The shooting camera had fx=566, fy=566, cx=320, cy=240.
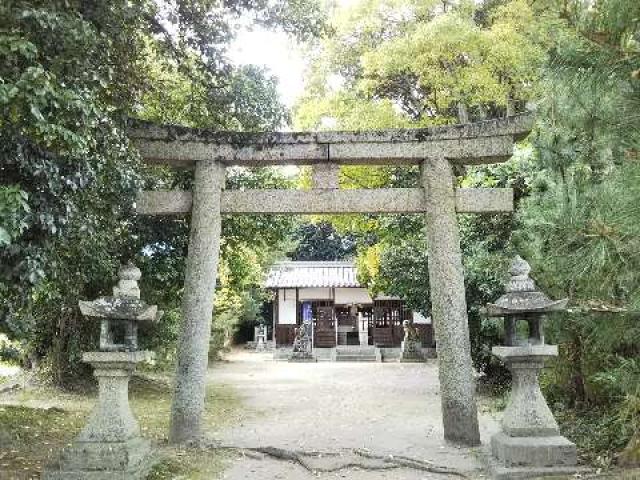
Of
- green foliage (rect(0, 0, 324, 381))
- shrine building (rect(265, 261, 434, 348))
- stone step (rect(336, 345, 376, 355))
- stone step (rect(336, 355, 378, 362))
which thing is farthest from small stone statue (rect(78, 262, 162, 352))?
shrine building (rect(265, 261, 434, 348))

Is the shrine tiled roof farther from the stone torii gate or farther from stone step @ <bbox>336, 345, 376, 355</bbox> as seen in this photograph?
the stone torii gate

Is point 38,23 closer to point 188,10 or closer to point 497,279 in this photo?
point 188,10

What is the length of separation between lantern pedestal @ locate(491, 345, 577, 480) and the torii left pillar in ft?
12.1

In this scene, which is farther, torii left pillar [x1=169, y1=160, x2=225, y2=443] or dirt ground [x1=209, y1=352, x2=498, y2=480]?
torii left pillar [x1=169, y1=160, x2=225, y2=443]

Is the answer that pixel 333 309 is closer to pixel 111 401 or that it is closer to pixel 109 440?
pixel 111 401

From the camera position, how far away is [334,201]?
7770 millimetres

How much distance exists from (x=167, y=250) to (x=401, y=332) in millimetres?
20301

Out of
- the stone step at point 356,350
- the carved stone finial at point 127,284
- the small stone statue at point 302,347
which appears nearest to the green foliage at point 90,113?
the carved stone finial at point 127,284

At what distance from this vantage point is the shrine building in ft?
96.0

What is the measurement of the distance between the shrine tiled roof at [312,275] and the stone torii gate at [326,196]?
22.2m

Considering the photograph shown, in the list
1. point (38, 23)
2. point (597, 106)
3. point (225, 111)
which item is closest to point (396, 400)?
point (225, 111)

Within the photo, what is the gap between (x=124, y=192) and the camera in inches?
248

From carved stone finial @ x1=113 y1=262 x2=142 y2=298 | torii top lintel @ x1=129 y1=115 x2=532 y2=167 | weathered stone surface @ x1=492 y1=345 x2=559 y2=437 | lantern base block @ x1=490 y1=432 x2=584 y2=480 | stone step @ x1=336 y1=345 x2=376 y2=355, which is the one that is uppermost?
torii top lintel @ x1=129 y1=115 x2=532 y2=167

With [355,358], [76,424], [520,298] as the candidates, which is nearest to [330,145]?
[520,298]
